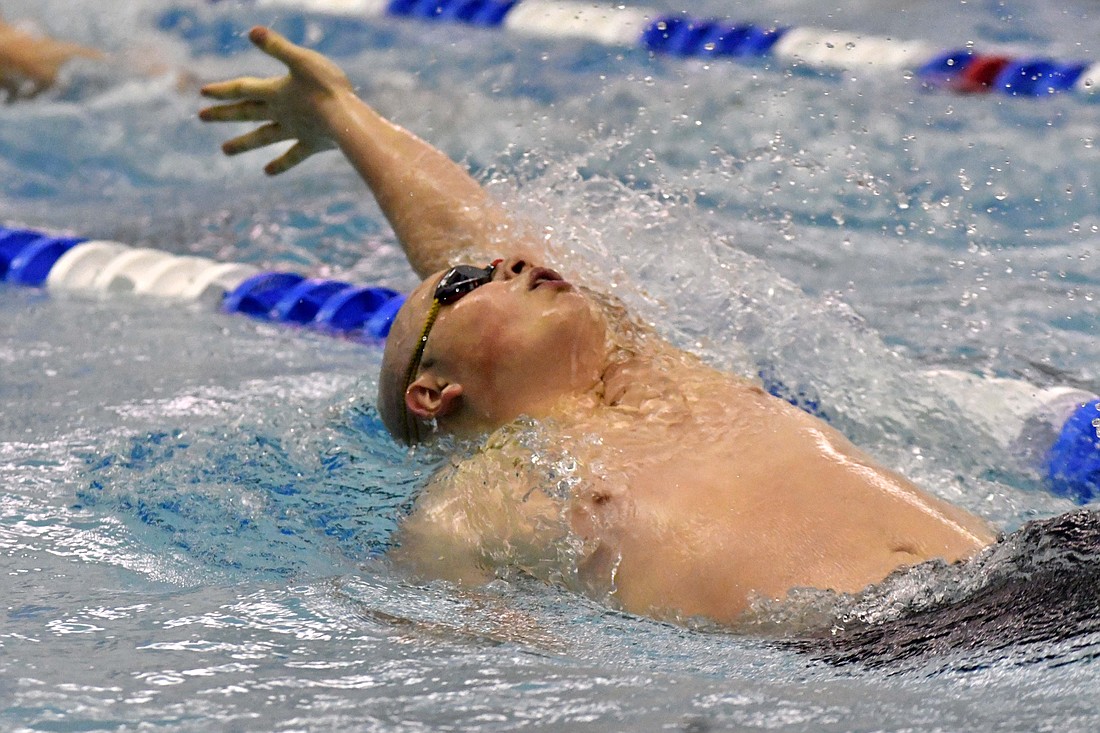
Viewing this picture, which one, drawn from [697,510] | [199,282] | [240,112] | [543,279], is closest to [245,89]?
[240,112]

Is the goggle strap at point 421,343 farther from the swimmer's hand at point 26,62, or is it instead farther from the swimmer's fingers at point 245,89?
the swimmer's hand at point 26,62

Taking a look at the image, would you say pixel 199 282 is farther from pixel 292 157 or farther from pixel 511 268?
pixel 511 268

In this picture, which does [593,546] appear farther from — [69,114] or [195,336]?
[69,114]

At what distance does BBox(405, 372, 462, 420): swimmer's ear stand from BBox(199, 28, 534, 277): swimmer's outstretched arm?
569 mm

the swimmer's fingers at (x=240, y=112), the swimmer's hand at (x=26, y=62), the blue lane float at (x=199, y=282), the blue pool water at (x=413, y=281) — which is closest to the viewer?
the blue pool water at (x=413, y=281)

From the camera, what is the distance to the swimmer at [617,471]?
1.82 meters

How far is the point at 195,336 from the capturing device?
3391mm

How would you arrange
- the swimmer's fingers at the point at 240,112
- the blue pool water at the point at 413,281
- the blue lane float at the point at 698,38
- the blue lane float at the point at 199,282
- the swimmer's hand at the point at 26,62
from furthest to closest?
the swimmer's hand at the point at 26,62 < the blue lane float at the point at 698,38 < the blue lane float at the point at 199,282 < the swimmer's fingers at the point at 240,112 < the blue pool water at the point at 413,281

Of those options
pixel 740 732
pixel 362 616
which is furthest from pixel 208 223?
pixel 740 732

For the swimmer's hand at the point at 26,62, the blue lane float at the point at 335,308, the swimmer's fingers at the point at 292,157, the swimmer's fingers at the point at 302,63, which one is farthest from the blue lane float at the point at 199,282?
the swimmer's hand at the point at 26,62

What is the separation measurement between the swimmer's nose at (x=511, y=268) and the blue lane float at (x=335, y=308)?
0.82 metres

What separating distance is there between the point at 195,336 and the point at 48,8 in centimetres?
338

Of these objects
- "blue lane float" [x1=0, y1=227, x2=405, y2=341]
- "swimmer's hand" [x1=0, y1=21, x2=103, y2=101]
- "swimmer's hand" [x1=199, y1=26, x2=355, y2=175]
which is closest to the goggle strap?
"swimmer's hand" [x1=199, y1=26, x2=355, y2=175]

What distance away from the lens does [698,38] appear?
5.53 metres
